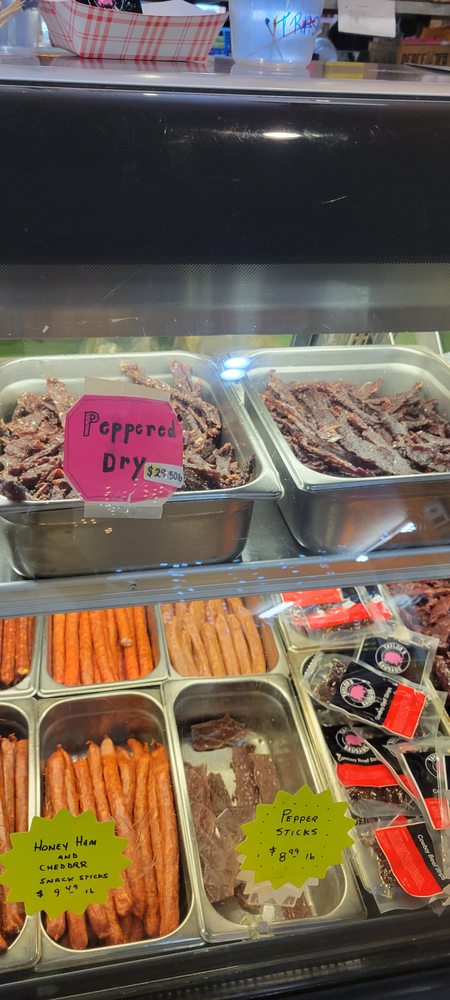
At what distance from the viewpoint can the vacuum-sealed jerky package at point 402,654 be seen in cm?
186

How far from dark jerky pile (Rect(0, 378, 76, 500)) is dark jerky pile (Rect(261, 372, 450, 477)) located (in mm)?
464

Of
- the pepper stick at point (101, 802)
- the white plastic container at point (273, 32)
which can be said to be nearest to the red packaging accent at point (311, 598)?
the pepper stick at point (101, 802)

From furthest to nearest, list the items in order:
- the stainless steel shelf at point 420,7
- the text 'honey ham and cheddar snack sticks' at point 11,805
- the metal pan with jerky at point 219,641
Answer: the stainless steel shelf at point 420,7
the metal pan with jerky at point 219,641
the text 'honey ham and cheddar snack sticks' at point 11,805

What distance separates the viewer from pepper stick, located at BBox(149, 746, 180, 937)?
60.1 inches

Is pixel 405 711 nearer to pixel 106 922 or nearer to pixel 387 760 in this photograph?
pixel 387 760

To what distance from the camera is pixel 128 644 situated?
193 centimetres

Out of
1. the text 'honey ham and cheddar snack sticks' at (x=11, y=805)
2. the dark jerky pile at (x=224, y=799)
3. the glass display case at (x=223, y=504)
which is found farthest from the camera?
the dark jerky pile at (x=224, y=799)

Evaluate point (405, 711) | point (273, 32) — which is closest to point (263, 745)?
point (405, 711)

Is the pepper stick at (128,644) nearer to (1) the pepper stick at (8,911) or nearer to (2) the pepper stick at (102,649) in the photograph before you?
(2) the pepper stick at (102,649)

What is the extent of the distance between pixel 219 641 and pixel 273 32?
1436 millimetres

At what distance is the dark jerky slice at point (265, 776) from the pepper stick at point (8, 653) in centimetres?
68

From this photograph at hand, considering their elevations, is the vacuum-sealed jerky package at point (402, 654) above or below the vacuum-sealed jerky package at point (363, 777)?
above

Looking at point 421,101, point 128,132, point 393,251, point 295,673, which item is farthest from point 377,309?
point 295,673

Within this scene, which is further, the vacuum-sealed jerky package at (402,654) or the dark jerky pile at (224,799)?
the vacuum-sealed jerky package at (402,654)
